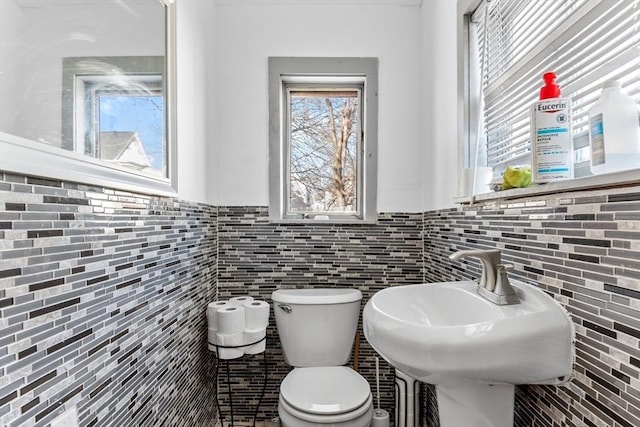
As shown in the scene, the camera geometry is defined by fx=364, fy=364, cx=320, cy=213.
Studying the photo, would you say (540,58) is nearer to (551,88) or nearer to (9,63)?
(551,88)

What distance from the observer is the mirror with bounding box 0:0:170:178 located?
650 millimetres

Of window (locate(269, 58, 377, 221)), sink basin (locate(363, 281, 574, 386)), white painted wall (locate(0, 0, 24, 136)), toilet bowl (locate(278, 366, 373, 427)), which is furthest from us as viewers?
window (locate(269, 58, 377, 221))

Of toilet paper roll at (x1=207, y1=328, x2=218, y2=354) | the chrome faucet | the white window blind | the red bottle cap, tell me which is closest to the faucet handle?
the chrome faucet

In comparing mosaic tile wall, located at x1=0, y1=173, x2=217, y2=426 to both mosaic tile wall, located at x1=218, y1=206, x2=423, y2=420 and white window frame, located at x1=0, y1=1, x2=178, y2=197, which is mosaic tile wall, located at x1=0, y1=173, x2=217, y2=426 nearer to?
white window frame, located at x1=0, y1=1, x2=178, y2=197

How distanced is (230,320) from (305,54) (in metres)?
1.40

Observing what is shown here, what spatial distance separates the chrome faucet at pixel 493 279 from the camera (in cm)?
89

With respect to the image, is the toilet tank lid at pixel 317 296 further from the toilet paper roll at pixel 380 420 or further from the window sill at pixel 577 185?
the window sill at pixel 577 185

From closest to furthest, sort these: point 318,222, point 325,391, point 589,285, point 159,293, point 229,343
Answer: point 589,285
point 159,293
point 325,391
point 229,343
point 318,222

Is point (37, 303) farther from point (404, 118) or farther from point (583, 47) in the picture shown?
point (404, 118)

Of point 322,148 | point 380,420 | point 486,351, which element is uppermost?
point 322,148

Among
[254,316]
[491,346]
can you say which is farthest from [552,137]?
[254,316]

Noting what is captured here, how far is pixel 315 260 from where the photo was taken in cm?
193

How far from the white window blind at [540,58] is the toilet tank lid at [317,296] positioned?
2.72 feet

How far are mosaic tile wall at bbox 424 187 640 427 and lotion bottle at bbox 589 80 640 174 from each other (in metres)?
0.07
